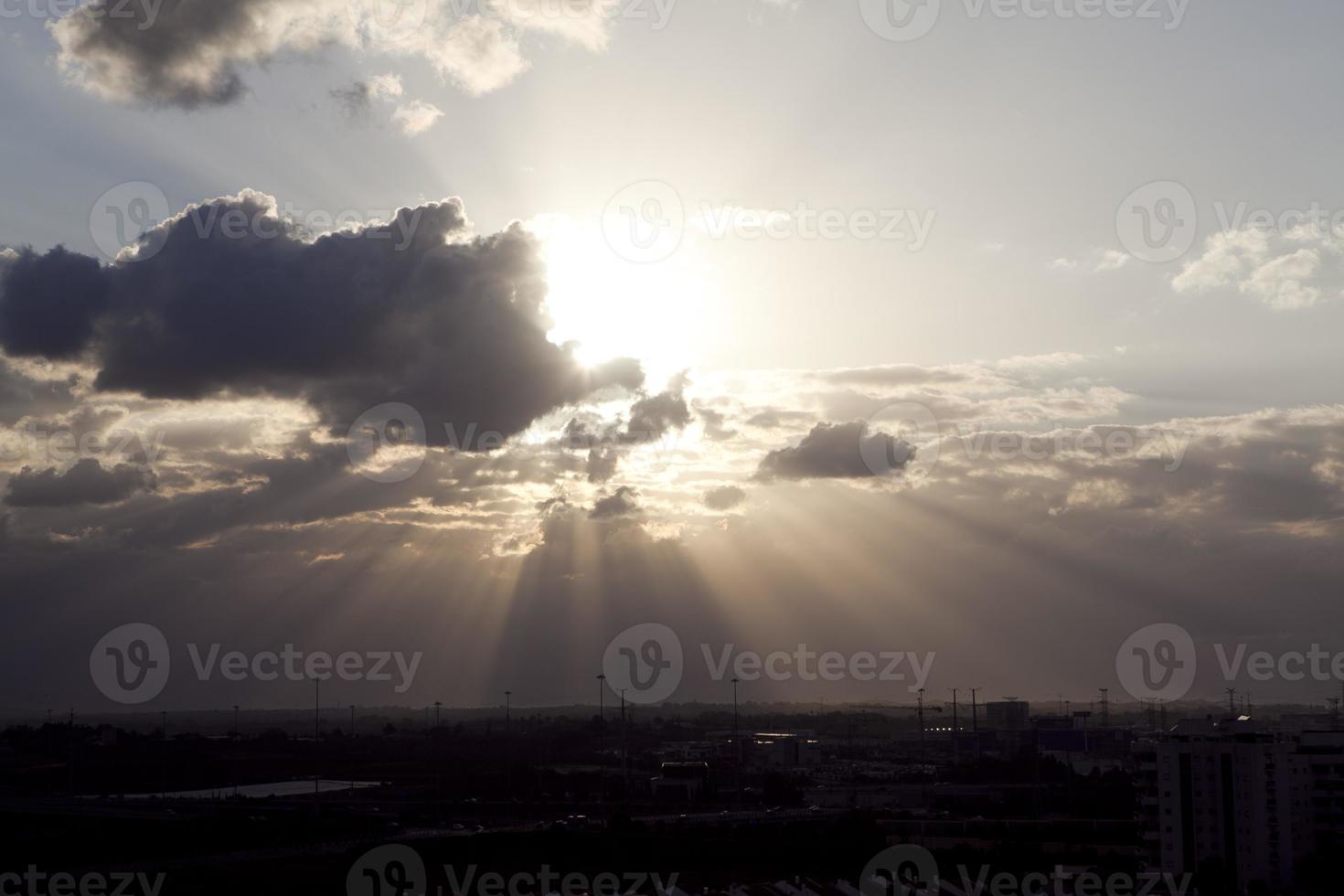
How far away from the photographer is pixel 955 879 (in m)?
27.3

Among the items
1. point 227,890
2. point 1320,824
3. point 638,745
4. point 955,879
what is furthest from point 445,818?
point 638,745

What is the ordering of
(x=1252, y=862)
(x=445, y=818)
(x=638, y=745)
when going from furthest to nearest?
(x=638, y=745)
(x=445, y=818)
(x=1252, y=862)

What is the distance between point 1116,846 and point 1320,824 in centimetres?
710

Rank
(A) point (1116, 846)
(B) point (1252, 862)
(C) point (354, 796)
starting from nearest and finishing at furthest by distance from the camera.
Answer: (B) point (1252, 862), (A) point (1116, 846), (C) point (354, 796)

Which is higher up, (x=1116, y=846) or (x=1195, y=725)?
(x=1195, y=725)

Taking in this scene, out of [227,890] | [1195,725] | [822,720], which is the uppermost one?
[1195,725]

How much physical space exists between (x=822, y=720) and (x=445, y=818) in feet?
435

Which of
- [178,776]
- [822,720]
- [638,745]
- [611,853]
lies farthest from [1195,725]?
[822,720]

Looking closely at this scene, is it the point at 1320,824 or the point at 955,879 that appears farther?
the point at 1320,824

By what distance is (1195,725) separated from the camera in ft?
116

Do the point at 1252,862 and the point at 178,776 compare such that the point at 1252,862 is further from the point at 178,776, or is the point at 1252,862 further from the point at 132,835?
the point at 178,776

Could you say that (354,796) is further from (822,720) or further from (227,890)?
(822,720)

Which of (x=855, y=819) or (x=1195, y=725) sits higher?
(x=1195, y=725)

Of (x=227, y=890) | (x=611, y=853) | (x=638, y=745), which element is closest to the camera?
(x=227, y=890)
